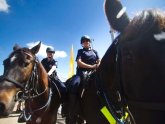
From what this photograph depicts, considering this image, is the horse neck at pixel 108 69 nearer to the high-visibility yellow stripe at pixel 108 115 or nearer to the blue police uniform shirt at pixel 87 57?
the high-visibility yellow stripe at pixel 108 115

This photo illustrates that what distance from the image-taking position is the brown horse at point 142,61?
61.4 inches

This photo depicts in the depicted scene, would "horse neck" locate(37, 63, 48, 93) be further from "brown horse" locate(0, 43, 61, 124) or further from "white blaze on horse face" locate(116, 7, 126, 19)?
"white blaze on horse face" locate(116, 7, 126, 19)

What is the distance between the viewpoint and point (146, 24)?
1.78m

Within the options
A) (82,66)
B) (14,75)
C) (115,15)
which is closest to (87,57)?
(82,66)

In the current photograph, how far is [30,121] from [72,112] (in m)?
1.61

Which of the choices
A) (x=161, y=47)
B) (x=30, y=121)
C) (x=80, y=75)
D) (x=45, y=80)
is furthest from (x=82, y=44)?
(x=161, y=47)

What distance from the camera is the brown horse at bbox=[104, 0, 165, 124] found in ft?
5.11

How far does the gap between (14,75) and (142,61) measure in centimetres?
314

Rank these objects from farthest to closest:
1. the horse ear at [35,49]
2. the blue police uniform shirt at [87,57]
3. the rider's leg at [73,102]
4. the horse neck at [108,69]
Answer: the blue police uniform shirt at [87,57] → the horse ear at [35,49] → the rider's leg at [73,102] → the horse neck at [108,69]

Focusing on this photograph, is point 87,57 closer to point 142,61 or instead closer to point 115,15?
point 115,15

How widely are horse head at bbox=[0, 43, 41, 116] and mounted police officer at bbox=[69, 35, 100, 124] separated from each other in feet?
3.46

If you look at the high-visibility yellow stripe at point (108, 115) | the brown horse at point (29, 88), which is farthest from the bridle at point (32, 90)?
the high-visibility yellow stripe at point (108, 115)

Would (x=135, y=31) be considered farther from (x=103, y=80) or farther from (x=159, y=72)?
(x=103, y=80)

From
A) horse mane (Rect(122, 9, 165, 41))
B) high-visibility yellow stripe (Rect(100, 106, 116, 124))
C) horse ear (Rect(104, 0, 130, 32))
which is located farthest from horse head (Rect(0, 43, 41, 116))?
horse mane (Rect(122, 9, 165, 41))
